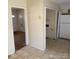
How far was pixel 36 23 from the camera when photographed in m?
4.78

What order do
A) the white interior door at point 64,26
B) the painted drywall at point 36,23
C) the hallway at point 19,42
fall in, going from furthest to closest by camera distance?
the white interior door at point 64,26 → the hallway at point 19,42 → the painted drywall at point 36,23

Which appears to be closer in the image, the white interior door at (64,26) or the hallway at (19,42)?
the hallway at (19,42)

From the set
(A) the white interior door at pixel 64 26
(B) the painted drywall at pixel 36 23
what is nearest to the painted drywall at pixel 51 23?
(A) the white interior door at pixel 64 26

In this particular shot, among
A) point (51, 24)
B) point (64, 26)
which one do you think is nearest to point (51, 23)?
point (51, 24)

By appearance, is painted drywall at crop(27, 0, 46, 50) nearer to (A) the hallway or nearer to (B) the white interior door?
(A) the hallway

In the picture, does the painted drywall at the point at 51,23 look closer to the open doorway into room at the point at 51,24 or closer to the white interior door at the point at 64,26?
the open doorway into room at the point at 51,24

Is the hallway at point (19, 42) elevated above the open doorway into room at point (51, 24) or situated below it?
below

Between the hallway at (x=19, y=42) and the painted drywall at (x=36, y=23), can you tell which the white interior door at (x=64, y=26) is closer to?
the hallway at (x=19, y=42)

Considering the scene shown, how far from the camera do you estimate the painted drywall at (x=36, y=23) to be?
455cm

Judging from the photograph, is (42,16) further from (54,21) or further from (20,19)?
(20,19)

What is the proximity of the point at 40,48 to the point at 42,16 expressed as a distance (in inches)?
51.4

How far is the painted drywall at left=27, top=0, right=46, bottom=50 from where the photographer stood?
179 inches

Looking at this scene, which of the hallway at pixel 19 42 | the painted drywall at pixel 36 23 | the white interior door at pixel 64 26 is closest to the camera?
the painted drywall at pixel 36 23
